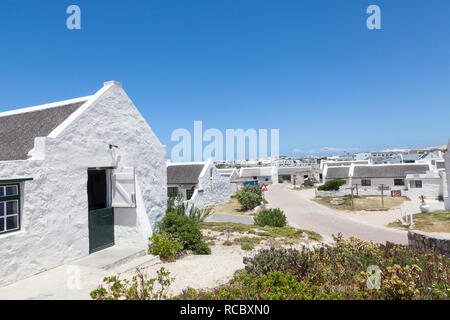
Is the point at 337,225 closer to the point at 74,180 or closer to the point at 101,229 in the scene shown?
the point at 101,229

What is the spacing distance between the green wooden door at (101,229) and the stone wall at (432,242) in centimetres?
961

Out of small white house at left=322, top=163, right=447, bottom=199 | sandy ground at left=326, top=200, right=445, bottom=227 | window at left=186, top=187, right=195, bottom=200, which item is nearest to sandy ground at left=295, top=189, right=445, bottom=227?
sandy ground at left=326, top=200, right=445, bottom=227

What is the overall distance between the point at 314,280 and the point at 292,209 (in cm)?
2266

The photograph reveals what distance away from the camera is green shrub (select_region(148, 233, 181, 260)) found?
8859mm

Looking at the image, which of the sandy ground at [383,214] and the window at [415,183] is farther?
the window at [415,183]

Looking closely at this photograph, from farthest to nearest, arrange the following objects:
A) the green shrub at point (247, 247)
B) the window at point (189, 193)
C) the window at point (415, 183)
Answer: the window at point (415, 183) < the window at point (189, 193) < the green shrub at point (247, 247)

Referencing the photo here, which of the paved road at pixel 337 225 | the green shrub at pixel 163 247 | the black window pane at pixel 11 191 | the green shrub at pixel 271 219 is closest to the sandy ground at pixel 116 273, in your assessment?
the green shrub at pixel 163 247

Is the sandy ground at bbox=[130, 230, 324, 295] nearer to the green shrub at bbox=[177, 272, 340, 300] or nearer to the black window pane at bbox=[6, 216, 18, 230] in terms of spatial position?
the green shrub at bbox=[177, 272, 340, 300]

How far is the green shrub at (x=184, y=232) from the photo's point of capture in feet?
31.7

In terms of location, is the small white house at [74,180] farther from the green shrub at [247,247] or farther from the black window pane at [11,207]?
the green shrub at [247,247]

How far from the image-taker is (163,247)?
29.1ft

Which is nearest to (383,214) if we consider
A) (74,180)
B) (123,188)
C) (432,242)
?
(432,242)

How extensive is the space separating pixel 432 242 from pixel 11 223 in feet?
37.7
